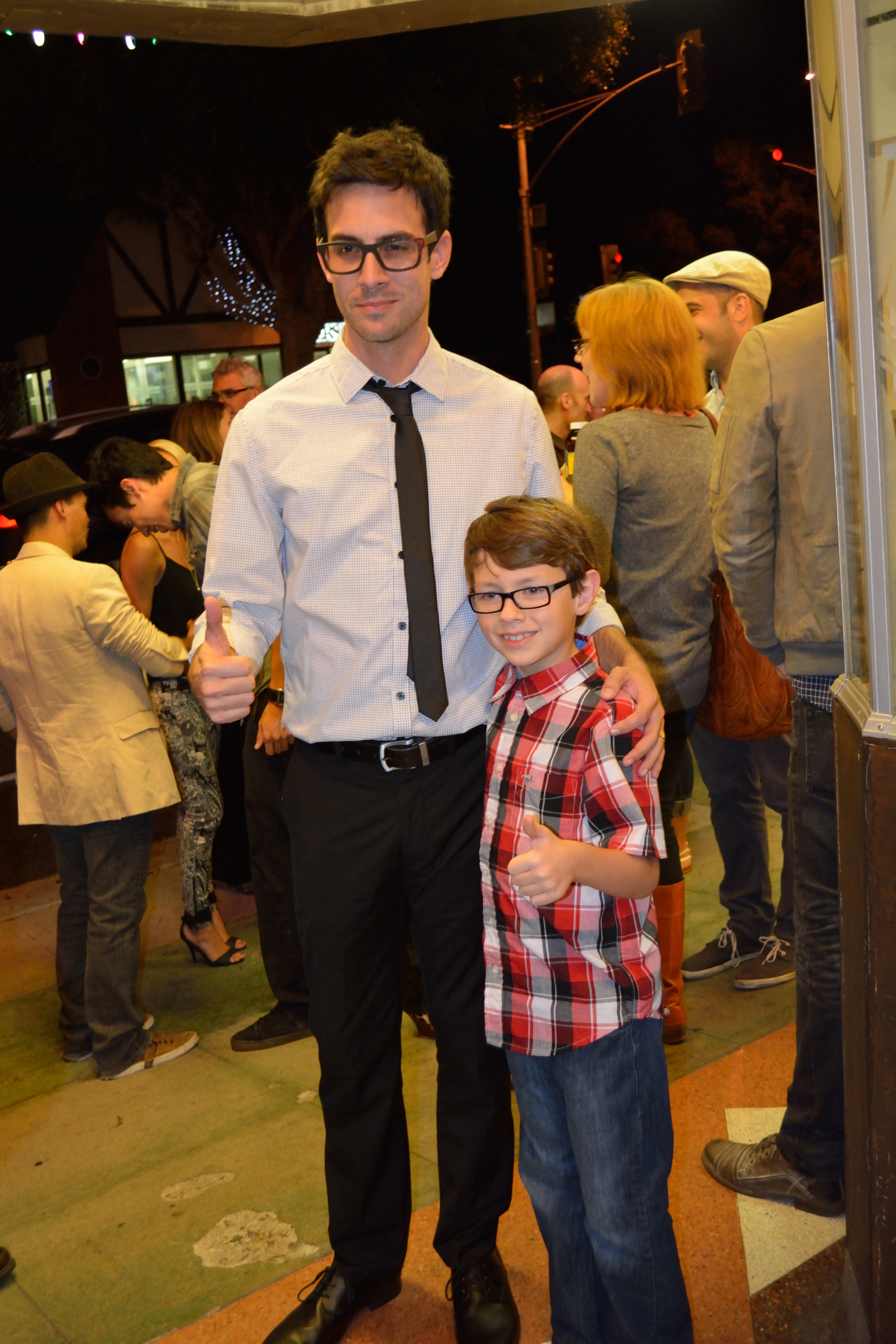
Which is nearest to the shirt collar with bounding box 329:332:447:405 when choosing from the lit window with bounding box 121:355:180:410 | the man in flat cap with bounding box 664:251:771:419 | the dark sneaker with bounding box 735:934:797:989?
the man in flat cap with bounding box 664:251:771:419

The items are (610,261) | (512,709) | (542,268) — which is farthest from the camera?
(542,268)

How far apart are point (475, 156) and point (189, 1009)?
1010 inches

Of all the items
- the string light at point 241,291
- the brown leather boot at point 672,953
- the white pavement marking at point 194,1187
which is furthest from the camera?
the string light at point 241,291

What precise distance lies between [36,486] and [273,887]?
1.59 metres

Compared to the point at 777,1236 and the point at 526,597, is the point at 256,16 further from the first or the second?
the point at 777,1236

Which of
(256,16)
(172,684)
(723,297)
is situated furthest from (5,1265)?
(723,297)

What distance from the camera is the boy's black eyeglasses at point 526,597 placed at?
7.18ft

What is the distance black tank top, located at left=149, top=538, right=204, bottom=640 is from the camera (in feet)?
15.9

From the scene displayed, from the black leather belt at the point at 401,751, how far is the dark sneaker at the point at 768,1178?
136 cm

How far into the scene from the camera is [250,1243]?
120 inches

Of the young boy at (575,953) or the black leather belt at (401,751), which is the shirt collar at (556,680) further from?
the black leather belt at (401,751)

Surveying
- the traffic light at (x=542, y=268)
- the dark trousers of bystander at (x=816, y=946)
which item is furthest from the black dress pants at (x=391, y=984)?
the traffic light at (x=542, y=268)

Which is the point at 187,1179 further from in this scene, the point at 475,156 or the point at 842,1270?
the point at 475,156

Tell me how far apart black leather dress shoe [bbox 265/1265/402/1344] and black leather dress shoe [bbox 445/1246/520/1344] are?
0.17m
